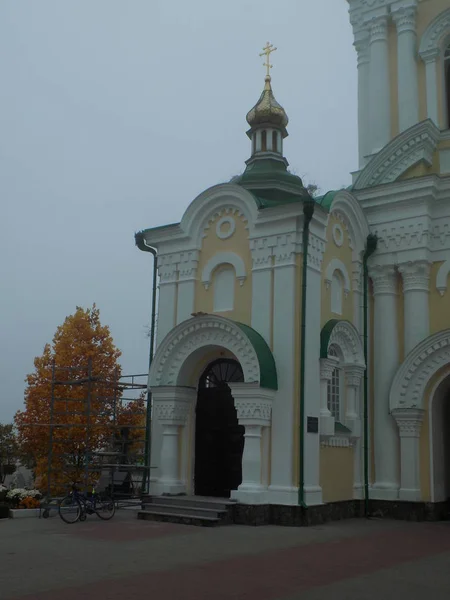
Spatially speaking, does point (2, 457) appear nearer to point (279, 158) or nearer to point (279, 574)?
point (279, 158)

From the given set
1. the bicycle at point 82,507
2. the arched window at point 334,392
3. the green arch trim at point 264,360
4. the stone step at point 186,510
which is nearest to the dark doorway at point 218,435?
the stone step at point 186,510

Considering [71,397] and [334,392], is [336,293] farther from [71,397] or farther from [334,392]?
[71,397]

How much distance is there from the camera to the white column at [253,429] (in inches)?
504

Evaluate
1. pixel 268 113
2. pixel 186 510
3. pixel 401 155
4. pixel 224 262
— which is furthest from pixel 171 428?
pixel 401 155

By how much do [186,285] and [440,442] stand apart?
6.18 m

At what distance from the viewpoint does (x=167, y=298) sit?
15312 millimetres

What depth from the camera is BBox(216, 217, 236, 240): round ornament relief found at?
14633 mm

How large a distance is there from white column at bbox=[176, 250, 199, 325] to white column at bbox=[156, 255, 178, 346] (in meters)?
0.14

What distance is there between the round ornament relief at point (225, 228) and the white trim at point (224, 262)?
0.37 m

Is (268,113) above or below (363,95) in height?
below

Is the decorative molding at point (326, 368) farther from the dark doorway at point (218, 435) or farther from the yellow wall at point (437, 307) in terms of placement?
the yellow wall at point (437, 307)

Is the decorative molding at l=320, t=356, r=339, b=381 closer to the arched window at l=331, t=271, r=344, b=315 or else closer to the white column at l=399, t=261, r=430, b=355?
the arched window at l=331, t=271, r=344, b=315

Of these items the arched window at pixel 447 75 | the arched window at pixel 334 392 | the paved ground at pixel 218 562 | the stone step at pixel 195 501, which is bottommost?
the paved ground at pixel 218 562

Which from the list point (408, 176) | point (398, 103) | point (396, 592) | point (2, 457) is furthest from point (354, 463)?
point (2, 457)
